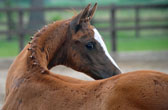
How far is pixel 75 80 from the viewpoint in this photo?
3.01 metres

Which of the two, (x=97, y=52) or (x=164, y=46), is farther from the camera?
(x=164, y=46)

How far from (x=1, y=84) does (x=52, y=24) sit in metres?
4.42

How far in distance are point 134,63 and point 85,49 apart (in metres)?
6.91

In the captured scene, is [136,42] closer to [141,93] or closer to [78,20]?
Result: [78,20]

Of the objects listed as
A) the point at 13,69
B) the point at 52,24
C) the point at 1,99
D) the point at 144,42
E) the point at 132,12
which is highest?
the point at 132,12

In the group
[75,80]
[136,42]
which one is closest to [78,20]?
[75,80]

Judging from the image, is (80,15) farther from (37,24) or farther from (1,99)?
(37,24)

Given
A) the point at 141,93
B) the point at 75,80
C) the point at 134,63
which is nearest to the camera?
the point at 141,93

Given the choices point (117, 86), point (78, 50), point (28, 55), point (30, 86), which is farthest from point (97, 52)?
point (117, 86)

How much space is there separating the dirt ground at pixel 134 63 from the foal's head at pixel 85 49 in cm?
473

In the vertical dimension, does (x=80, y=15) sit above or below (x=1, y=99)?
above

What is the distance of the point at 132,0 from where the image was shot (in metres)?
21.3

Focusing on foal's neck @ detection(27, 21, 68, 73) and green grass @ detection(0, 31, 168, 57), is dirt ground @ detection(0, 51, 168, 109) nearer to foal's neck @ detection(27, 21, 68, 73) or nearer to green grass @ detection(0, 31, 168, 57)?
green grass @ detection(0, 31, 168, 57)

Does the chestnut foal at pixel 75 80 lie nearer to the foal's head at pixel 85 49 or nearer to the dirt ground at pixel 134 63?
the foal's head at pixel 85 49
